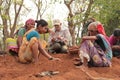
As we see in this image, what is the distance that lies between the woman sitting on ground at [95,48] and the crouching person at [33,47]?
2.74 feet

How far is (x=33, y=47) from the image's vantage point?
5992mm

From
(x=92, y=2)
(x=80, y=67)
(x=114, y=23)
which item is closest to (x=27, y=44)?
(x=80, y=67)

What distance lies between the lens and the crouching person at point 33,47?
6020mm

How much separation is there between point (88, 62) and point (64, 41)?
8.97ft

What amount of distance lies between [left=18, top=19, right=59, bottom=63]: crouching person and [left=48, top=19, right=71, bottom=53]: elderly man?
1900 mm

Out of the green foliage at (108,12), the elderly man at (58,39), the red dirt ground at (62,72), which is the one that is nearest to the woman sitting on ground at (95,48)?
the red dirt ground at (62,72)

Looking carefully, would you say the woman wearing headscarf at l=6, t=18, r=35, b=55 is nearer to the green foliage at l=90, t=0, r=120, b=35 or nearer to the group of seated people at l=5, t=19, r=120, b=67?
the group of seated people at l=5, t=19, r=120, b=67

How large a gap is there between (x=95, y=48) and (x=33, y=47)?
1186 millimetres

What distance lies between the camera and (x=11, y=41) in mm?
8117

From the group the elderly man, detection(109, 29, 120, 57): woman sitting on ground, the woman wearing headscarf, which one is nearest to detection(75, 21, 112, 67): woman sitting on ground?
detection(109, 29, 120, 57): woman sitting on ground

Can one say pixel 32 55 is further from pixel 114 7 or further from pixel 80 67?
pixel 114 7

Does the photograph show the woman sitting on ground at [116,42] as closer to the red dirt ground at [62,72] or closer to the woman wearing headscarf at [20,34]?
the red dirt ground at [62,72]

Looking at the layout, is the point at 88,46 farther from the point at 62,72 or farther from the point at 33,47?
the point at 33,47

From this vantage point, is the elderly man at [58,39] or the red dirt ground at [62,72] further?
the elderly man at [58,39]
